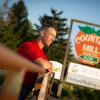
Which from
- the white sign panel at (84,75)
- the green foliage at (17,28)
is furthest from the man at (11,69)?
the green foliage at (17,28)

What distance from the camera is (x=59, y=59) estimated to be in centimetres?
5634

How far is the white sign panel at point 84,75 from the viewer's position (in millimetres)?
19281

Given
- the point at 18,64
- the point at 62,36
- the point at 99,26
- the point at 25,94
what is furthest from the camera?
the point at 62,36

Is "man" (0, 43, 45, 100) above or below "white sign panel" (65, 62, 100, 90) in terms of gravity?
below

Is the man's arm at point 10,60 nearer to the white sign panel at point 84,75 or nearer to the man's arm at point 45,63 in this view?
the man's arm at point 45,63

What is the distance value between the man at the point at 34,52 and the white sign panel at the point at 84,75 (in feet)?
51.1

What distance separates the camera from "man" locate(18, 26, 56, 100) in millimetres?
3297

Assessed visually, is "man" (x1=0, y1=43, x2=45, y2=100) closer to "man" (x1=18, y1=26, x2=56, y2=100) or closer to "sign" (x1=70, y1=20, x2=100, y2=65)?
"man" (x1=18, y1=26, x2=56, y2=100)

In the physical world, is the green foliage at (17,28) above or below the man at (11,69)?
above

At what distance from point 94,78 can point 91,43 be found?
191 cm

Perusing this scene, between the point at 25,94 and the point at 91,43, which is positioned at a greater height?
the point at 91,43

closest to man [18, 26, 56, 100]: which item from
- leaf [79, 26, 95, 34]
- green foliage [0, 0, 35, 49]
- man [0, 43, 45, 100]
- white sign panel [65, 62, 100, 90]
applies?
man [0, 43, 45, 100]

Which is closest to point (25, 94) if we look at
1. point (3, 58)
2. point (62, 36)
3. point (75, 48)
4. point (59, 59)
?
point (3, 58)

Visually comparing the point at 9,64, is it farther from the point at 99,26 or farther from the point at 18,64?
the point at 99,26
